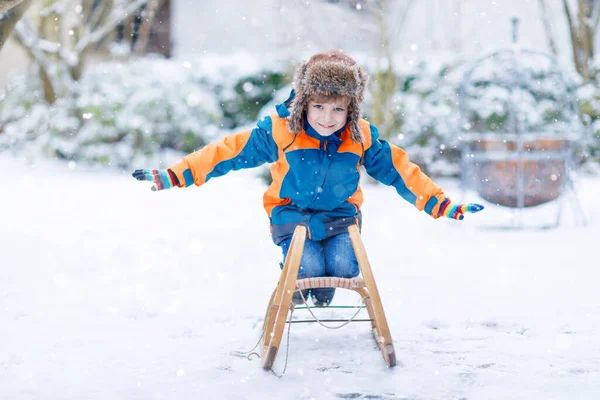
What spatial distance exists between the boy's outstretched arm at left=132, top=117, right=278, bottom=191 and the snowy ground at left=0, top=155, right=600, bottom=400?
2.34ft

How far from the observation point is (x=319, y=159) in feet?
9.50

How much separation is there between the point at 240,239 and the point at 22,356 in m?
2.93

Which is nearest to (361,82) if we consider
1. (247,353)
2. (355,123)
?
(355,123)

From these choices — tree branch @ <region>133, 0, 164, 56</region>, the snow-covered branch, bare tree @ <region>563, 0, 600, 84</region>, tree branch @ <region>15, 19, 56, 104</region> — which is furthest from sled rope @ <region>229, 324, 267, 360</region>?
tree branch @ <region>133, 0, 164, 56</region>

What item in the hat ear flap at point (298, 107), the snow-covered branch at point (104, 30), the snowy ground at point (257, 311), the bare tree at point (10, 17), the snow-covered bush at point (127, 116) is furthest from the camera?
the snow-covered branch at point (104, 30)

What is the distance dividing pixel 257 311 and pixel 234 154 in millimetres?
1036

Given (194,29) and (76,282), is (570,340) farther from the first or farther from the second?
(194,29)

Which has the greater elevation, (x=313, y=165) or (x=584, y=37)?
(x=584, y=37)

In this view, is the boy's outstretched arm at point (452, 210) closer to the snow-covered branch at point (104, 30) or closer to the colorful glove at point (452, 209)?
the colorful glove at point (452, 209)

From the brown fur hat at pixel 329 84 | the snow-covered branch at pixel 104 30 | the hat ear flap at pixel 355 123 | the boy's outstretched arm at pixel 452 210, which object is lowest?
the boy's outstretched arm at pixel 452 210

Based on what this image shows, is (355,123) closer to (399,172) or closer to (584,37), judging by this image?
(399,172)

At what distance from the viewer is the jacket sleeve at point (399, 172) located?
2920 mm

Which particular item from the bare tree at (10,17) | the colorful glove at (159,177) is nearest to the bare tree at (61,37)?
the bare tree at (10,17)

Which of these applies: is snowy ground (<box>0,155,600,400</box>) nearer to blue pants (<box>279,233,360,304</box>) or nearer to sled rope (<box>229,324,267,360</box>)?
sled rope (<box>229,324,267,360</box>)
